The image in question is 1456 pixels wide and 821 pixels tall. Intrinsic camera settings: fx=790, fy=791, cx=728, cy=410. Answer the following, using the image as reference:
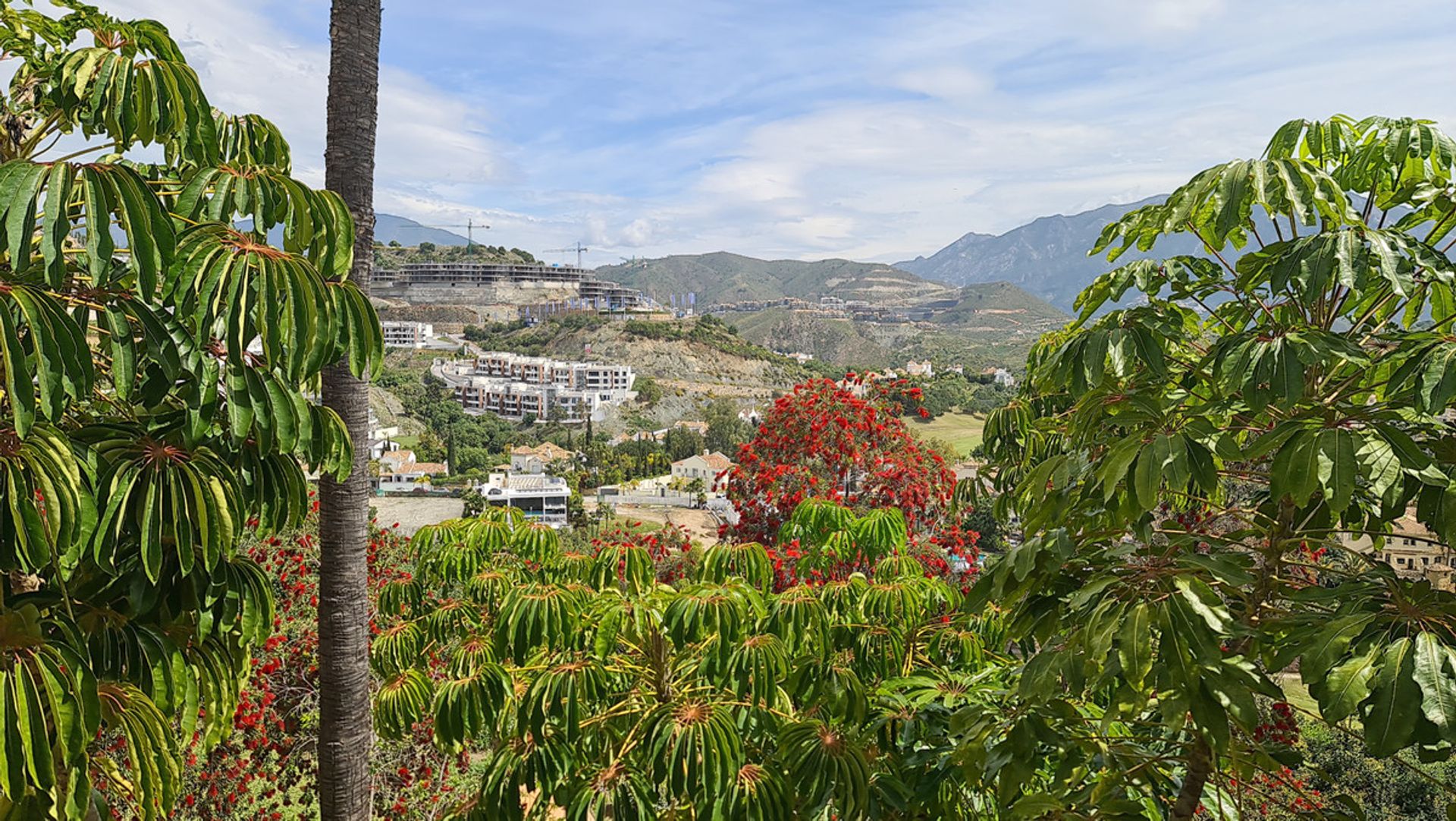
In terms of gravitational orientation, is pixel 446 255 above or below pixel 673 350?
above

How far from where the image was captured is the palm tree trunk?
8.51 ft

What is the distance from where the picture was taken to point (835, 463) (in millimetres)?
5965

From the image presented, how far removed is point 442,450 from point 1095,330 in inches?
2222

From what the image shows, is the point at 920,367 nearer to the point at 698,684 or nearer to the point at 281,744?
the point at 281,744

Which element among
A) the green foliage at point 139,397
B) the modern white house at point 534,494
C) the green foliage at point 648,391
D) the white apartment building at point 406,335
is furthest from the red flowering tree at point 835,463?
the white apartment building at point 406,335

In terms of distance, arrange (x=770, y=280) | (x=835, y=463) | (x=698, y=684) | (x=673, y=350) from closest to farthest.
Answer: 1. (x=698, y=684)
2. (x=835, y=463)
3. (x=673, y=350)
4. (x=770, y=280)

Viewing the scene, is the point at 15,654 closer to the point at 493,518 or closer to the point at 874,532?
the point at 493,518

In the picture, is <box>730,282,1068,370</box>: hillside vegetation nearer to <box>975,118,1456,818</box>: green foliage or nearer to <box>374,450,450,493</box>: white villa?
<box>374,450,450,493</box>: white villa

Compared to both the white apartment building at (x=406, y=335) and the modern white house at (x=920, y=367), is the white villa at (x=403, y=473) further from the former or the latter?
the modern white house at (x=920, y=367)

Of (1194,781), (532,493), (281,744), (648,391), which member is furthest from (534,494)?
(1194,781)

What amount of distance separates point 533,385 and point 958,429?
3990 centimetres

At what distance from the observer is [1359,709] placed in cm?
142

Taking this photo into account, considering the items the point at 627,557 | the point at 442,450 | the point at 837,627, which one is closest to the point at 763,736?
the point at 837,627

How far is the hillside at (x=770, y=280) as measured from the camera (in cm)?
16488
